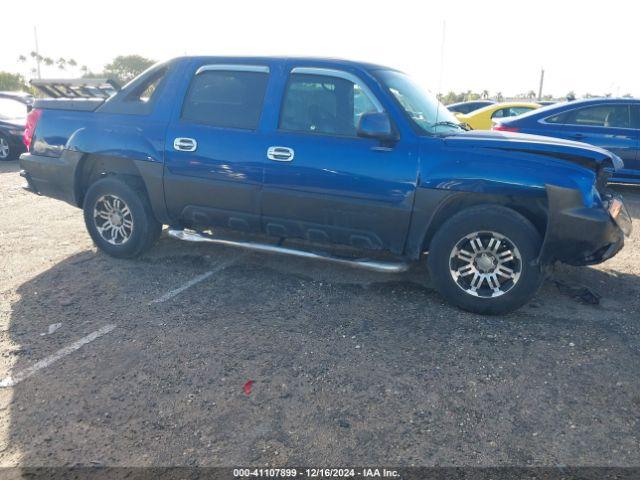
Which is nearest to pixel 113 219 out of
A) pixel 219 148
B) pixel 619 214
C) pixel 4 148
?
pixel 219 148

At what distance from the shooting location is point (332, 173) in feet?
14.1

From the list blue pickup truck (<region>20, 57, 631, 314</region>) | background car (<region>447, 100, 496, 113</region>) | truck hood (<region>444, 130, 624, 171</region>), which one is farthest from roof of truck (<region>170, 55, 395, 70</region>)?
background car (<region>447, 100, 496, 113</region>)

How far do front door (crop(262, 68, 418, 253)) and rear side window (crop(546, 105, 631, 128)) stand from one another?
5.43 metres

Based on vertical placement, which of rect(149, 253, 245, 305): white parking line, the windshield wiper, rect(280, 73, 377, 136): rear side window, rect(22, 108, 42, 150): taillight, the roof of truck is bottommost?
rect(149, 253, 245, 305): white parking line

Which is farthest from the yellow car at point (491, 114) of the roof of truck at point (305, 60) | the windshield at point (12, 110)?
the windshield at point (12, 110)

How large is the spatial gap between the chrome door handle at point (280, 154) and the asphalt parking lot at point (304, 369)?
3.65 feet

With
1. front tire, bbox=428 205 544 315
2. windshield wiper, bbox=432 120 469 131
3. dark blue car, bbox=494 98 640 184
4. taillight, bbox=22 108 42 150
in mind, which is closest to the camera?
front tire, bbox=428 205 544 315

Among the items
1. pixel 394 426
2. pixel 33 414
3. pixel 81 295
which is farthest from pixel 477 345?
pixel 81 295

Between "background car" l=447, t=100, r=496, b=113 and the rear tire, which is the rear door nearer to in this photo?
the rear tire

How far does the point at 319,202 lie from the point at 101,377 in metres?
2.09

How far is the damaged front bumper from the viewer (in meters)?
3.77

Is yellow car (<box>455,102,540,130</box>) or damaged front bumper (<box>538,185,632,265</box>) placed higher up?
yellow car (<box>455,102,540,130</box>)

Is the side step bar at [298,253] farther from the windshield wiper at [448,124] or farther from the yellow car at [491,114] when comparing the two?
the yellow car at [491,114]

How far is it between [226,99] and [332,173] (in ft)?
4.19
